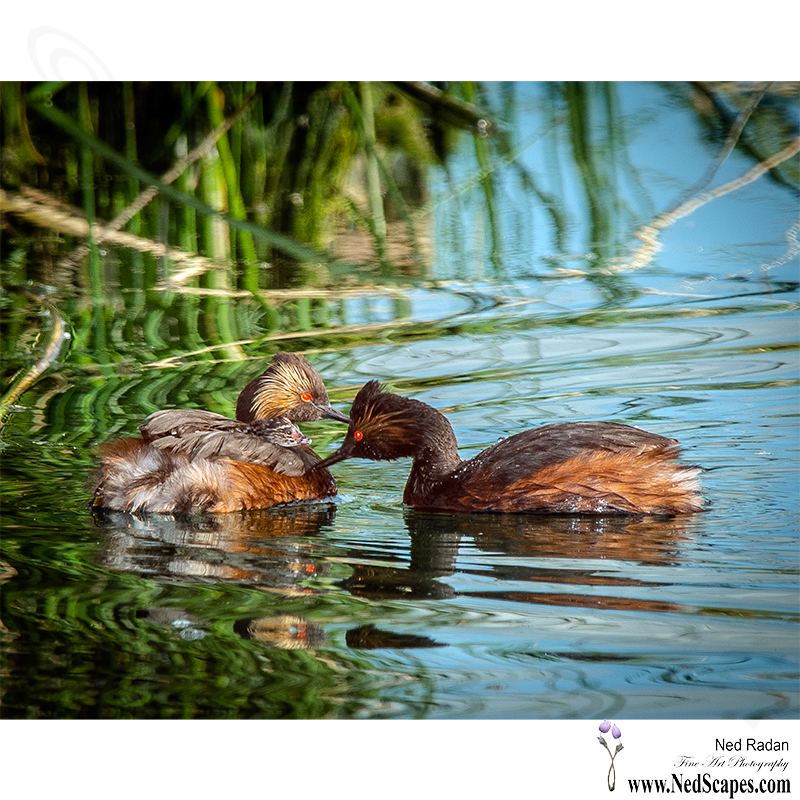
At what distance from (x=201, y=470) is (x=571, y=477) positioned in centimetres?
168

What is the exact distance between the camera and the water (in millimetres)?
3971

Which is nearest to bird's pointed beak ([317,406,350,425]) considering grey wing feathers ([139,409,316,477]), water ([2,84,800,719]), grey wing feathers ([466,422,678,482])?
water ([2,84,800,719])

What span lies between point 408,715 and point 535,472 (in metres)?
2.08

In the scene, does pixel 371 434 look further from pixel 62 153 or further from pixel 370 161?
pixel 62 153

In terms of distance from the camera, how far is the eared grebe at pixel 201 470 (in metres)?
5.90

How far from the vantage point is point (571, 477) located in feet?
18.8

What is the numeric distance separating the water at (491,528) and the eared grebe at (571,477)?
0.36 feet

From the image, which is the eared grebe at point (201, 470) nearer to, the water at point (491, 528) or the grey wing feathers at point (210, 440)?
the grey wing feathers at point (210, 440)

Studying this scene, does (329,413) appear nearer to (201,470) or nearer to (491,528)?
(201,470)

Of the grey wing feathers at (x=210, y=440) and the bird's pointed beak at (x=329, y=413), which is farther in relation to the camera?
the bird's pointed beak at (x=329, y=413)
